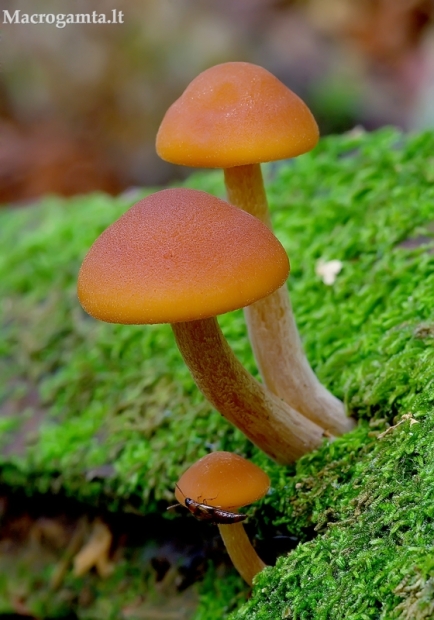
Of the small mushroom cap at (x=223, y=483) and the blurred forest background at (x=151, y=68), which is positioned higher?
the small mushroom cap at (x=223, y=483)

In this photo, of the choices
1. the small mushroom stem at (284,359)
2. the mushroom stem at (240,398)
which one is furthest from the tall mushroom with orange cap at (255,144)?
the mushroom stem at (240,398)

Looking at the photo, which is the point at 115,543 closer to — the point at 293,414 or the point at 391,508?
the point at 293,414

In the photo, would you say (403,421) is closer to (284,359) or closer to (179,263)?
(284,359)

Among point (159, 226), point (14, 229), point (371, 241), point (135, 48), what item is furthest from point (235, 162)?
point (135, 48)

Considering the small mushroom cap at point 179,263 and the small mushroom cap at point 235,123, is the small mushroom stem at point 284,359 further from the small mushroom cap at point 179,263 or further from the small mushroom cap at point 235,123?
the small mushroom cap at point 179,263

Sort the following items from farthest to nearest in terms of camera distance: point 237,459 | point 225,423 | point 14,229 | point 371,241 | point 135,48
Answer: point 135,48 < point 14,229 < point 371,241 < point 225,423 < point 237,459

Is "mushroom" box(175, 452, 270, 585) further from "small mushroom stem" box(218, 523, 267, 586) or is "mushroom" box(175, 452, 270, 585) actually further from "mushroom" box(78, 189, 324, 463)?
"mushroom" box(78, 189, 324, 463)
